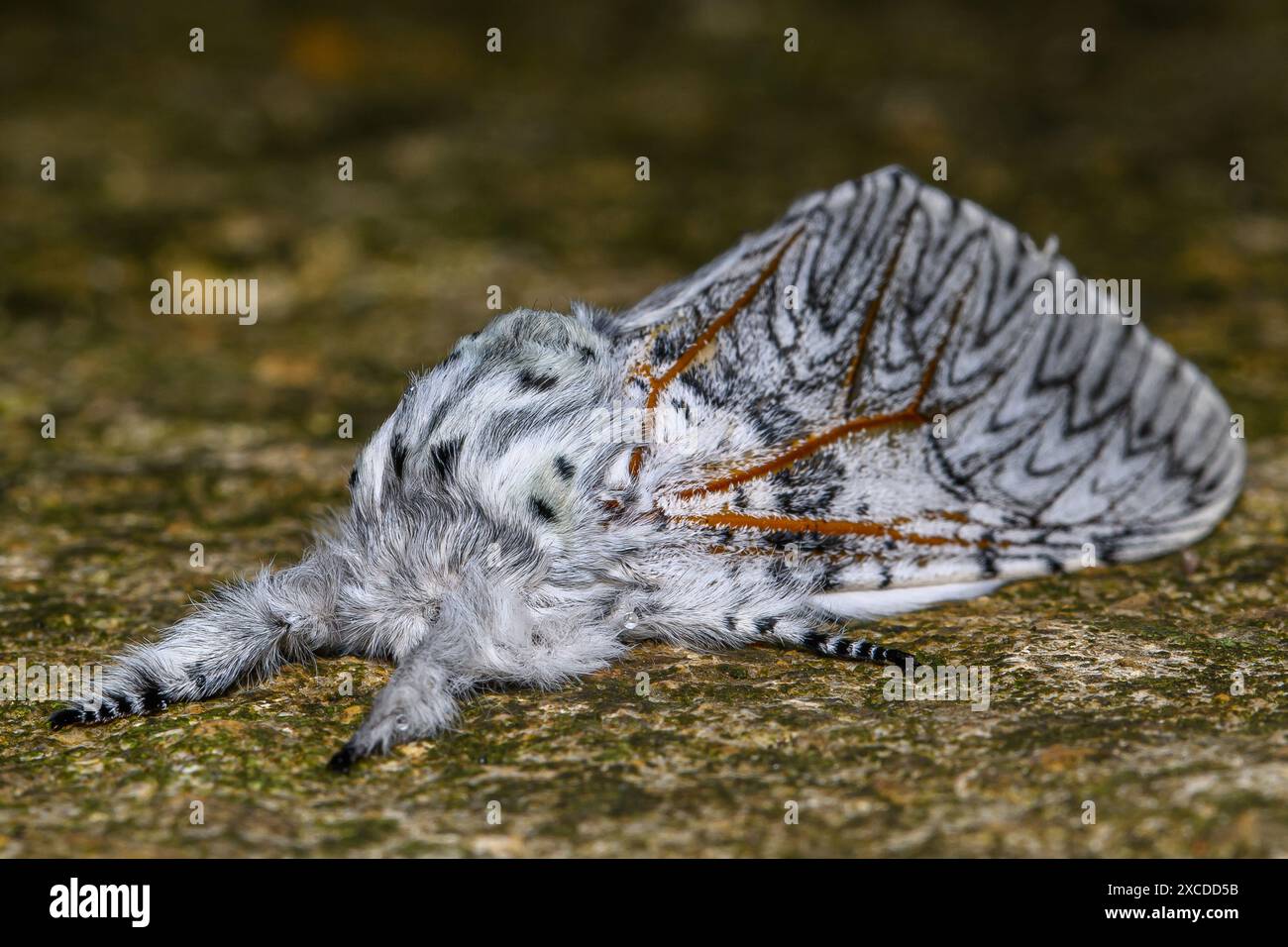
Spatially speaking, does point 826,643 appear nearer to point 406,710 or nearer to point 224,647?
point 406,710

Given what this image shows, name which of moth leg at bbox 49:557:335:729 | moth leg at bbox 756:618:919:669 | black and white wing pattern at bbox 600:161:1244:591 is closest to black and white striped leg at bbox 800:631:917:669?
moth leg at bbox 756:618:919:669

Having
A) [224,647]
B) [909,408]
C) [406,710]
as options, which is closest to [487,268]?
[909,408]

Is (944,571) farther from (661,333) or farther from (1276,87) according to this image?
(1276,87)

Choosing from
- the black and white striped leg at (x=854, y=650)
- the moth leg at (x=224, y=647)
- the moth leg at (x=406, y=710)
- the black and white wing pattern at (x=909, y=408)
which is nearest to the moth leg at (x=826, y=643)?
the black and white striped leg at (x=854, y=650)

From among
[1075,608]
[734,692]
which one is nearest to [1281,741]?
[1075,608]

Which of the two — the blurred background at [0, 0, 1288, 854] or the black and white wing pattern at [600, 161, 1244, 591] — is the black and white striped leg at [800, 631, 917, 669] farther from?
the black and white wing pattern at [600, 161, 1244, 591]

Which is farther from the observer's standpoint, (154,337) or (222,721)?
(154,337)

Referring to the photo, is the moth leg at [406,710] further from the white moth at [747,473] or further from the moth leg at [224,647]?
the moth leg at [224,647]
